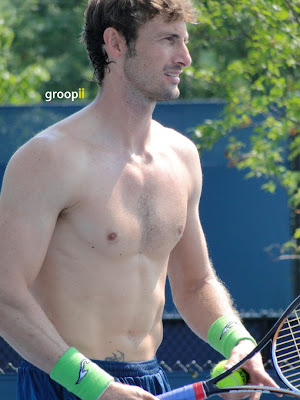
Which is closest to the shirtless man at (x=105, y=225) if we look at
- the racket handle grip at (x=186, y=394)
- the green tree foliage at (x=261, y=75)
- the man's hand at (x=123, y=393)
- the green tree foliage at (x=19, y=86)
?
the man's hand at (x=123, y=393)

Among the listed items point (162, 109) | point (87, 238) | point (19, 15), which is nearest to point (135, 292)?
A: point (87, 238)

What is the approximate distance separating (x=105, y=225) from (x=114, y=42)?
1.95 ft

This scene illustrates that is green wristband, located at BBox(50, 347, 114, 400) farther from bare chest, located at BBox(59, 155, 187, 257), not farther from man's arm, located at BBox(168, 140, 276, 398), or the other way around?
man's arm, located at BBox(168, 140, 276, 398)

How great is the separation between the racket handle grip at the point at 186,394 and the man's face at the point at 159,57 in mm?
864

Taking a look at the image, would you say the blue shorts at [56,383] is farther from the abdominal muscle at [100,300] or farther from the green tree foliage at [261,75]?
the green tree foliage at [261,75]

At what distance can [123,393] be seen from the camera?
2.48m

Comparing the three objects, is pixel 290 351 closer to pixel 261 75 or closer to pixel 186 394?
pixel 261 75

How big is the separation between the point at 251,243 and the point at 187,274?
4.47 meters

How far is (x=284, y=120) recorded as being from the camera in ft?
20.4

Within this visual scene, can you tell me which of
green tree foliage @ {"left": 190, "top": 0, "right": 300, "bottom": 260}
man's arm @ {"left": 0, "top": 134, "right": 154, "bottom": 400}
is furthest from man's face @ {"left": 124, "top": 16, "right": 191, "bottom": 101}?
green tree foliage @ {"left": 190, "top": 0, "right": 300, "bottom": 260}

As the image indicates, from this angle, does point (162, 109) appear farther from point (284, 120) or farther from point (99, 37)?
point (99, 37)

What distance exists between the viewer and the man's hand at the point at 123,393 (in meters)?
2.48

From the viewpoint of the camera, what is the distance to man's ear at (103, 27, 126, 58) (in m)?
2.83

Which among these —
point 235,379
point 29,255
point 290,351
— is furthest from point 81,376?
point 290,351
